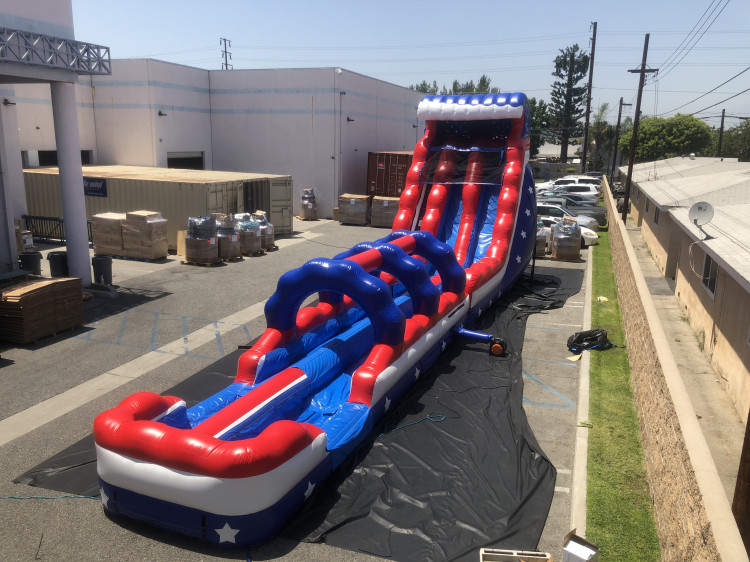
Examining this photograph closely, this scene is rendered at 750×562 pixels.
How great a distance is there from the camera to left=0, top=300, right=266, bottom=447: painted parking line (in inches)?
353

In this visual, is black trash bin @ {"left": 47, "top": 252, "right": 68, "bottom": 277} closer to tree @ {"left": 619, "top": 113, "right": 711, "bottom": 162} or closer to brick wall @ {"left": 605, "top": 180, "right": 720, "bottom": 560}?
brick wall @ {"left": 605, "top": 180, "right": 720, "bottom": 560}

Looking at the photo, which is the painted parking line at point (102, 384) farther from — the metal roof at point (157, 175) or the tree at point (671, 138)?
the tree at point (671, 138)

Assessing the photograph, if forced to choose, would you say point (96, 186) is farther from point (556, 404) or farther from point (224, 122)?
point (556, 404)

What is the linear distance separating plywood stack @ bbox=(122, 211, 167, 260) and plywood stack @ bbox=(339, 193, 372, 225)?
10.4 meters

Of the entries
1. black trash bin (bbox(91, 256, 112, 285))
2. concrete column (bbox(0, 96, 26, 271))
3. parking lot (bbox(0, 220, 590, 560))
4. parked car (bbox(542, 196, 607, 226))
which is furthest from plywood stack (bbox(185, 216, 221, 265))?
parked car (bbox(542, 196, 607, 226))

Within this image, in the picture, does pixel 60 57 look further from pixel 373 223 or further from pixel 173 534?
pixel 373 223

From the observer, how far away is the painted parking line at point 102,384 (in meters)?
8.96

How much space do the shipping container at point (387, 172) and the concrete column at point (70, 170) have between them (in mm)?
17239

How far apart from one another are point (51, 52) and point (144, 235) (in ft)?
22.5

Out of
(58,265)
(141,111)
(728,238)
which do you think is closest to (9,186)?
(58,265)

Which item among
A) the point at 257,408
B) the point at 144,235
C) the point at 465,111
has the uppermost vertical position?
the point at 465,111

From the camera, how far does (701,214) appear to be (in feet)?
40.1

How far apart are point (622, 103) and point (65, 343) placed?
159 feet

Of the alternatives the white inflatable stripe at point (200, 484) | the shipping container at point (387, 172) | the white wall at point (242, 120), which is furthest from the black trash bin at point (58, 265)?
the shipping container at point (387, 172)
